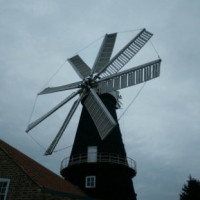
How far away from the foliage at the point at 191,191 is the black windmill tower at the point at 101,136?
284 inches

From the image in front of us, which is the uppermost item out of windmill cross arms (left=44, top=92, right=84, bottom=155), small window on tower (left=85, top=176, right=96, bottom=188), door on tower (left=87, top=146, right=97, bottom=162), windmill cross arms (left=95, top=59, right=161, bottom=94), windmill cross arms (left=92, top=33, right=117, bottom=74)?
windmill cross arms (left=92, top=33, right=117, bottom=74)

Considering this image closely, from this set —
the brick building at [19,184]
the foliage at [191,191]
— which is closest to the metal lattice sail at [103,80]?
the brick building at [19,184]

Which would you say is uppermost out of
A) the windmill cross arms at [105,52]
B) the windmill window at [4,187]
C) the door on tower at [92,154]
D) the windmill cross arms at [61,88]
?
the windmill cross arms at [105,52]

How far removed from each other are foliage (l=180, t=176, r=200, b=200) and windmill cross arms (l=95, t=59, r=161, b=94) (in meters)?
12.7

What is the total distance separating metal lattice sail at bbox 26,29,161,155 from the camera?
54.1ft

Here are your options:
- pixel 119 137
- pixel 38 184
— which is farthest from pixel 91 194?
pixel 38 184

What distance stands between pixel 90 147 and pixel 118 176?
2.83 m

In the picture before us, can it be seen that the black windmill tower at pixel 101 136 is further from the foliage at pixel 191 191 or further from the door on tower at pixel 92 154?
the foliage at pixel 191 191

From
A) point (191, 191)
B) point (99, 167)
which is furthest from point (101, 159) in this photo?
point (191, 191)

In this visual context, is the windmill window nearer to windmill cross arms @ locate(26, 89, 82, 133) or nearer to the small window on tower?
the small window on tower

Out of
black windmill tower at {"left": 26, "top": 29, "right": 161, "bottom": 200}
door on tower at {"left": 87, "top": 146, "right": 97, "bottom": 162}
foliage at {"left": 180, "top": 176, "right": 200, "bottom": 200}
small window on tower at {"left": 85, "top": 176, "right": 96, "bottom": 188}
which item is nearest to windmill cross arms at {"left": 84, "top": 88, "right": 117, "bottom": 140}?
black windmill tower at {"left": 26, "top": 29, "right": 161, "bottom": 200}

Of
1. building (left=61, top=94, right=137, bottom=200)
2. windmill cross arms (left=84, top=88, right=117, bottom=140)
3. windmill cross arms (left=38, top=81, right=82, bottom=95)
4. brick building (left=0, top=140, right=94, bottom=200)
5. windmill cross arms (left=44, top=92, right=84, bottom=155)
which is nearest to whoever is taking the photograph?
brick building (left=0, top=140, right=94, bottom=200)

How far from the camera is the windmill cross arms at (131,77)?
16.3 m

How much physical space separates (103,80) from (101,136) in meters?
4.36
